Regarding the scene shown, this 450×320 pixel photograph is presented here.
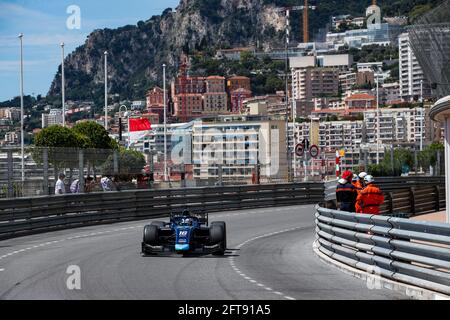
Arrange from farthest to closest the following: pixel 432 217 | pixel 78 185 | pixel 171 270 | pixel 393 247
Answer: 1. pixel 432 217
2. pixel 78 185
3. pixel 171 270
4. pixel 393 247

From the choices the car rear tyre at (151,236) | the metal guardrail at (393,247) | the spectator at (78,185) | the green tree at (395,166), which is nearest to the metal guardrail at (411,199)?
the spectator at (78,185)

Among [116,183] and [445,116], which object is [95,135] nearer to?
[116,183]

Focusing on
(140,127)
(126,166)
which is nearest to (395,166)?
(126,166)

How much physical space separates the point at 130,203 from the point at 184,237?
45.6ft

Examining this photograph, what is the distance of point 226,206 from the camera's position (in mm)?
39594

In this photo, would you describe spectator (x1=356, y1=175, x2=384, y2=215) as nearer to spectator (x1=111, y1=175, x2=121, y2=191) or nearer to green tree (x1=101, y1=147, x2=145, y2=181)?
green tree (x1=101, y1=147, x2=145, y2=181)

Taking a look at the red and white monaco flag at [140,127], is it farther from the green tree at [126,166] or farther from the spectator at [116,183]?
the spectator at [116,183]

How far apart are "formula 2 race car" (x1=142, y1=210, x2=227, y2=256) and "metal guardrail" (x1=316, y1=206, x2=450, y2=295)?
2.02 meters

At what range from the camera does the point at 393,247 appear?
15.9 metres

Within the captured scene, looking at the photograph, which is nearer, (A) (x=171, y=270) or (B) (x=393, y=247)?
(B) (x=393, y=247)

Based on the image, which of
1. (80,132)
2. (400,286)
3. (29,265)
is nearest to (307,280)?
(400,286)

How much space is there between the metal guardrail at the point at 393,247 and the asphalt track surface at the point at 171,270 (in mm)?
350
